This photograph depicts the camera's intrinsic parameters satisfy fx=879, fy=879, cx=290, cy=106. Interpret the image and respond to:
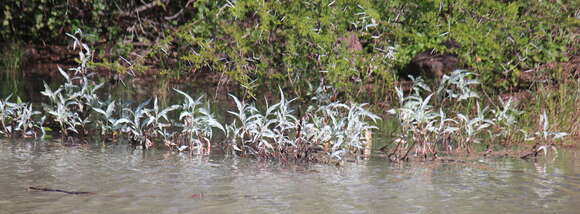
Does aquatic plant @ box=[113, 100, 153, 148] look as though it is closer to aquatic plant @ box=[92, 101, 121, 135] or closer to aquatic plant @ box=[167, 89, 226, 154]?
aquatic plant @ box=[92, 101, 121, 135]

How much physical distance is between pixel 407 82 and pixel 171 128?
5.21m

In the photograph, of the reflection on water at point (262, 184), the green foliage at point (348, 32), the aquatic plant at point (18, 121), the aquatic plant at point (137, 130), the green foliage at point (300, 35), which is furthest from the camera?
the green foliage at point (348, 32)

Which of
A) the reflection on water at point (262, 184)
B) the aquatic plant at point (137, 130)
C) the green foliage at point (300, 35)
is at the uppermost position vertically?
the green foliage at point (300, 35)

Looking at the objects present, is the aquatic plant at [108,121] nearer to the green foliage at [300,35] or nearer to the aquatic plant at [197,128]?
the aquatic plant at [197,128]

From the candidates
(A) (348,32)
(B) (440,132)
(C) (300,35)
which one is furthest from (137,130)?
(B) (440,132)

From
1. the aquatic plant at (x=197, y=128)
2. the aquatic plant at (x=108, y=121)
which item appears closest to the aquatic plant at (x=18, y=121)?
the aquatic plant at (x=108, y=121)

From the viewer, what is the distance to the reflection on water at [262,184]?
202 inches

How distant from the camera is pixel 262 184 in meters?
5.81

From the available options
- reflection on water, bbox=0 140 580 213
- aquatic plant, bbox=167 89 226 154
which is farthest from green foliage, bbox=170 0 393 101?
reflection on water, bbox=0 140 580 213

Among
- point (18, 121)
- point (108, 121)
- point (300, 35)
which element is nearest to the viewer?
point (18, 121)

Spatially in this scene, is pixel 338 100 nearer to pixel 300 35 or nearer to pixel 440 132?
pixel 300 35

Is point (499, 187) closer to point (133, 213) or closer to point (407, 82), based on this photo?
point (133, 213)

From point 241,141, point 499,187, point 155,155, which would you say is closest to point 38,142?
point 155,155

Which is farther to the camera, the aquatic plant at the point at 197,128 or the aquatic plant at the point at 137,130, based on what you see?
the aquatic plant at the point at 137,130
